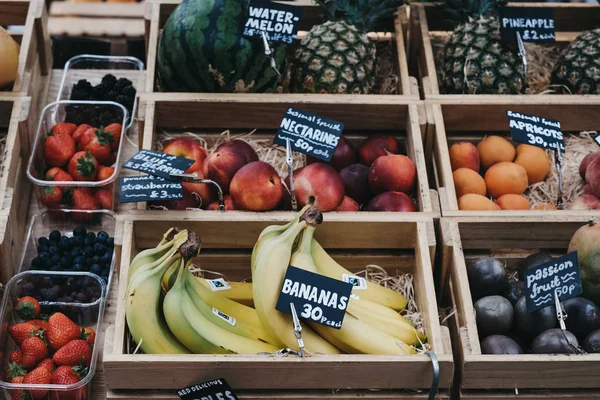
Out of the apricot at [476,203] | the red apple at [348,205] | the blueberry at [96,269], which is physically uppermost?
the apricot at [476,203]

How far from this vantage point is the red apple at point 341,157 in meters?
2.60

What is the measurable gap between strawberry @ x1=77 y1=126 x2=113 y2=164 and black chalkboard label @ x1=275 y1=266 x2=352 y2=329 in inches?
43.8

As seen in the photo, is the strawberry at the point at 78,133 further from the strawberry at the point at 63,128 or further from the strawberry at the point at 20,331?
the strawberry at the point at 20,331

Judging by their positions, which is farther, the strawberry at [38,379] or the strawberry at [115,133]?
the strawberry at [115,133]

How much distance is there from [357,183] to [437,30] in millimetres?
1081

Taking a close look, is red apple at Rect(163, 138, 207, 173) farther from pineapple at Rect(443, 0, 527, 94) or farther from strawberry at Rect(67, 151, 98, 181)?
pineapple at Rect(443, 0, 527, 94)

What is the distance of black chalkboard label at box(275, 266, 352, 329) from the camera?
192 cm

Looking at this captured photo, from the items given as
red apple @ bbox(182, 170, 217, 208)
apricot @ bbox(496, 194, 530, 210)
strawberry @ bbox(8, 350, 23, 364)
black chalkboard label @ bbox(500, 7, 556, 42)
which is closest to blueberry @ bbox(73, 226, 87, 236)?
red apple @ bbox(182, 170, 217, 208)

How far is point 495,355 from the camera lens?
1.96 metres

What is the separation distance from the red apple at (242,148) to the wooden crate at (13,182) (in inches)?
27.0

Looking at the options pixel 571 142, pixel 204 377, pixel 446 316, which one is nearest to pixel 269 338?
pixel 204 377

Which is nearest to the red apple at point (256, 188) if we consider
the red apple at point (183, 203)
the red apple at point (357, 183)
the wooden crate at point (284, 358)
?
the wooden crate at point (284, 358)

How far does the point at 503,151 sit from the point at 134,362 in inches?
60.2

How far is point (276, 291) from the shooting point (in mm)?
1947
